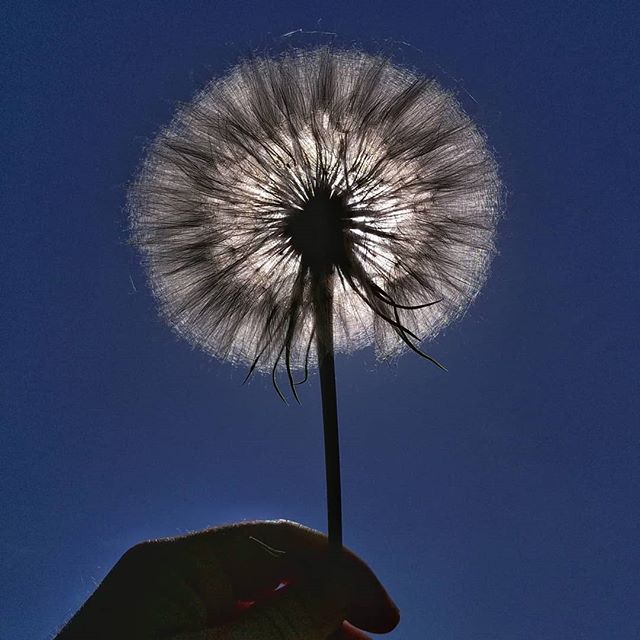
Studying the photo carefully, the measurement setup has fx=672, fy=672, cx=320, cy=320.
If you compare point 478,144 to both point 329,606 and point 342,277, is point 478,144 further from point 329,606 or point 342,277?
point 329,606

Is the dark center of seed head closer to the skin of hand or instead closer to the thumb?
the skin of hand

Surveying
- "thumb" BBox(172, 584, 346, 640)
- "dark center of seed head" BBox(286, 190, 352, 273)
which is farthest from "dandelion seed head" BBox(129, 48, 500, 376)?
"thumb" BBox(172, 584, 346, 640)

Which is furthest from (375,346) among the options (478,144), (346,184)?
(478,144)

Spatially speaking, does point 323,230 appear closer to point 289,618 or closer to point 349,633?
point 289,618

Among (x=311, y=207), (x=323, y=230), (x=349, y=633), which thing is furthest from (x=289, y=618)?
(x=311, y=207)

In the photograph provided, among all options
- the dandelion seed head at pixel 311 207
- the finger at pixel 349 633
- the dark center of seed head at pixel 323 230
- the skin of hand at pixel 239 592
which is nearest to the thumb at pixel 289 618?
the skin of hand at pixel 239 592

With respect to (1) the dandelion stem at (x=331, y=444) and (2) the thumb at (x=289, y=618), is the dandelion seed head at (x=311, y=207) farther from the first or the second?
(2) the thumb at (x=289, y=618)
